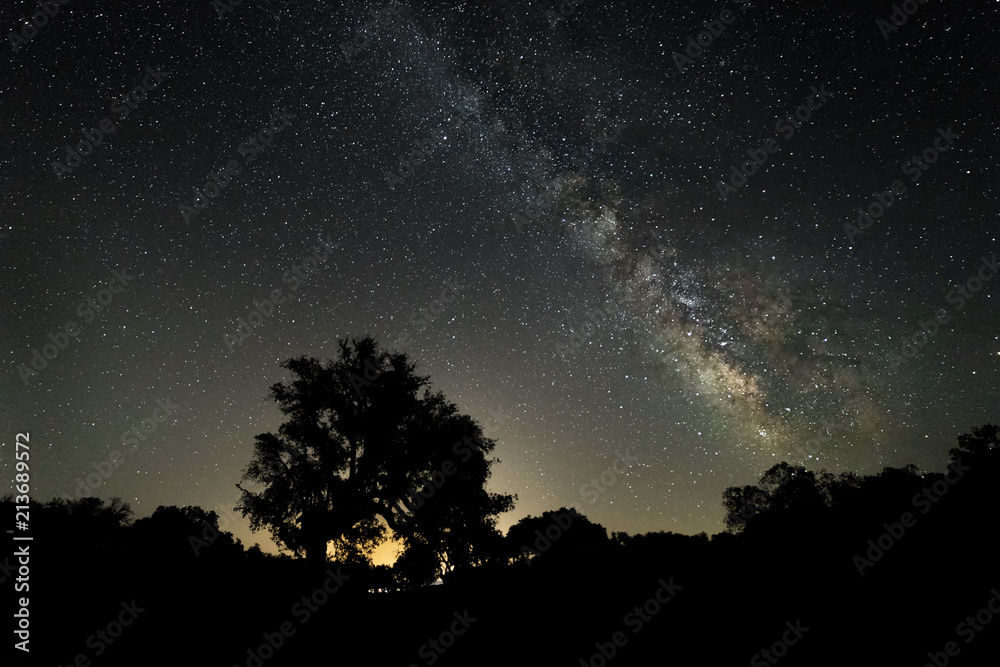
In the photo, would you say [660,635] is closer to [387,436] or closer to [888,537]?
[888,537]

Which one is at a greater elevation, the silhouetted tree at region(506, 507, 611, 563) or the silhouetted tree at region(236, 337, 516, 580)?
the silhouetted tree at region(506, 507, 611, 563)

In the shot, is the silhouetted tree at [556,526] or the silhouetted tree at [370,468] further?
the silhouetted tree at [556,526]

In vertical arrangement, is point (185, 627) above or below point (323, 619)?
below

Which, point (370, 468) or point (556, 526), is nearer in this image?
point (370, 468)

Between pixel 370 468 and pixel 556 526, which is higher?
pixel 556 526

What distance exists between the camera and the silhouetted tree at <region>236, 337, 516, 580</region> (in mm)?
19016

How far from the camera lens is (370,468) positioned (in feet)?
63.3

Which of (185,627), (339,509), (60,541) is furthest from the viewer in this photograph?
(339,509)

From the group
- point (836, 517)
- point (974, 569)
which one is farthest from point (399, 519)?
point (974, 569)

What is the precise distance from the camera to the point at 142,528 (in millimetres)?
15383

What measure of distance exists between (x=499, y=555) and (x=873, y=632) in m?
14.9

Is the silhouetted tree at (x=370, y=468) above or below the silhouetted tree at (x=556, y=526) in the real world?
below

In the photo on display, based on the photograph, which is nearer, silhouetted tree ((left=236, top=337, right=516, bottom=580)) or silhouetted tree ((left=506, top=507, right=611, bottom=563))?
silhouetted tree ((left=236, top=337, right=516, bottom=580))

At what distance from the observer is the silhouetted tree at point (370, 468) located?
19.0 m
